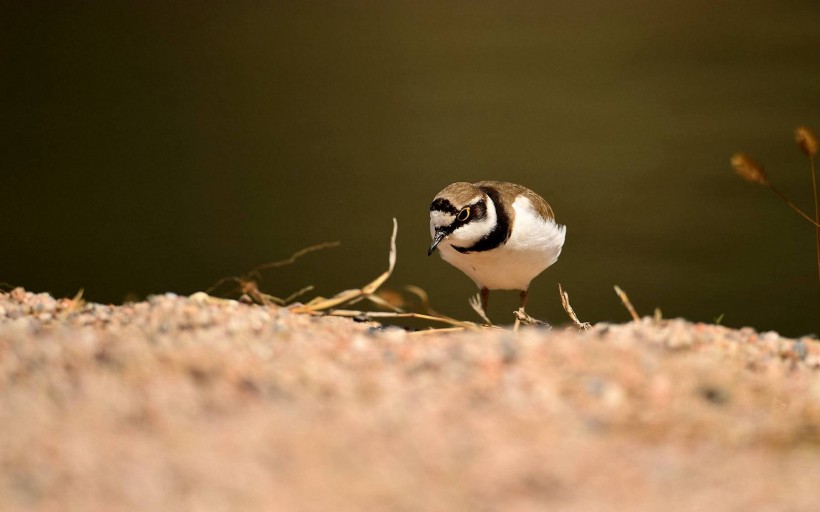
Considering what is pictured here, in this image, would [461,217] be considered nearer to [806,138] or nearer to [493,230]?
[493,230]

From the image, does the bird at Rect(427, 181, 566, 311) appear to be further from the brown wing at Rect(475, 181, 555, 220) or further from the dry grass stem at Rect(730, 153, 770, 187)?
the dry grass stem at Rect(730, 153, 770, 187)

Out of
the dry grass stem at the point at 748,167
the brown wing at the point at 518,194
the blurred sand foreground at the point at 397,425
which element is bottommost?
the blurred sand foreground at the point at 397,425

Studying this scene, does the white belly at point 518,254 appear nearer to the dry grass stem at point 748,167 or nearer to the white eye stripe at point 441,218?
the white eye stripe at point 441,218

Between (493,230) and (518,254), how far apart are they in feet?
0.55

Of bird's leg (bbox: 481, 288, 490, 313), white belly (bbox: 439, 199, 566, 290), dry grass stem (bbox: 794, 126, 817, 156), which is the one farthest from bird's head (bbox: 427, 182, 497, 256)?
dry grass stem (bbox: 794, 126, 817, 156)

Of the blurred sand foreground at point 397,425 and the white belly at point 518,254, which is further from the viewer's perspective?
the white belly at point 518,254

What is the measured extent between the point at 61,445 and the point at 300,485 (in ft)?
1.50

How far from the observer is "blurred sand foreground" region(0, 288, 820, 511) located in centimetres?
147

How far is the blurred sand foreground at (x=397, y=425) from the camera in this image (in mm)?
1469

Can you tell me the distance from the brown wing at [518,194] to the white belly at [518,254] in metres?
0.04

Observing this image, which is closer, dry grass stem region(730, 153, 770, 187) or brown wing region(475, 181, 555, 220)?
dry grass stem region(730, 153, 770, 187)

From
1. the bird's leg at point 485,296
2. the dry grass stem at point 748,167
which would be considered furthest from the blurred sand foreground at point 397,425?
the bird's leg at point 485,296

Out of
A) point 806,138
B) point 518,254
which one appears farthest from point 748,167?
point 518,254

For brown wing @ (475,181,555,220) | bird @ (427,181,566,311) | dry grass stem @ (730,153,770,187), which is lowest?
dry grass stem @ (730,153,770,187)
